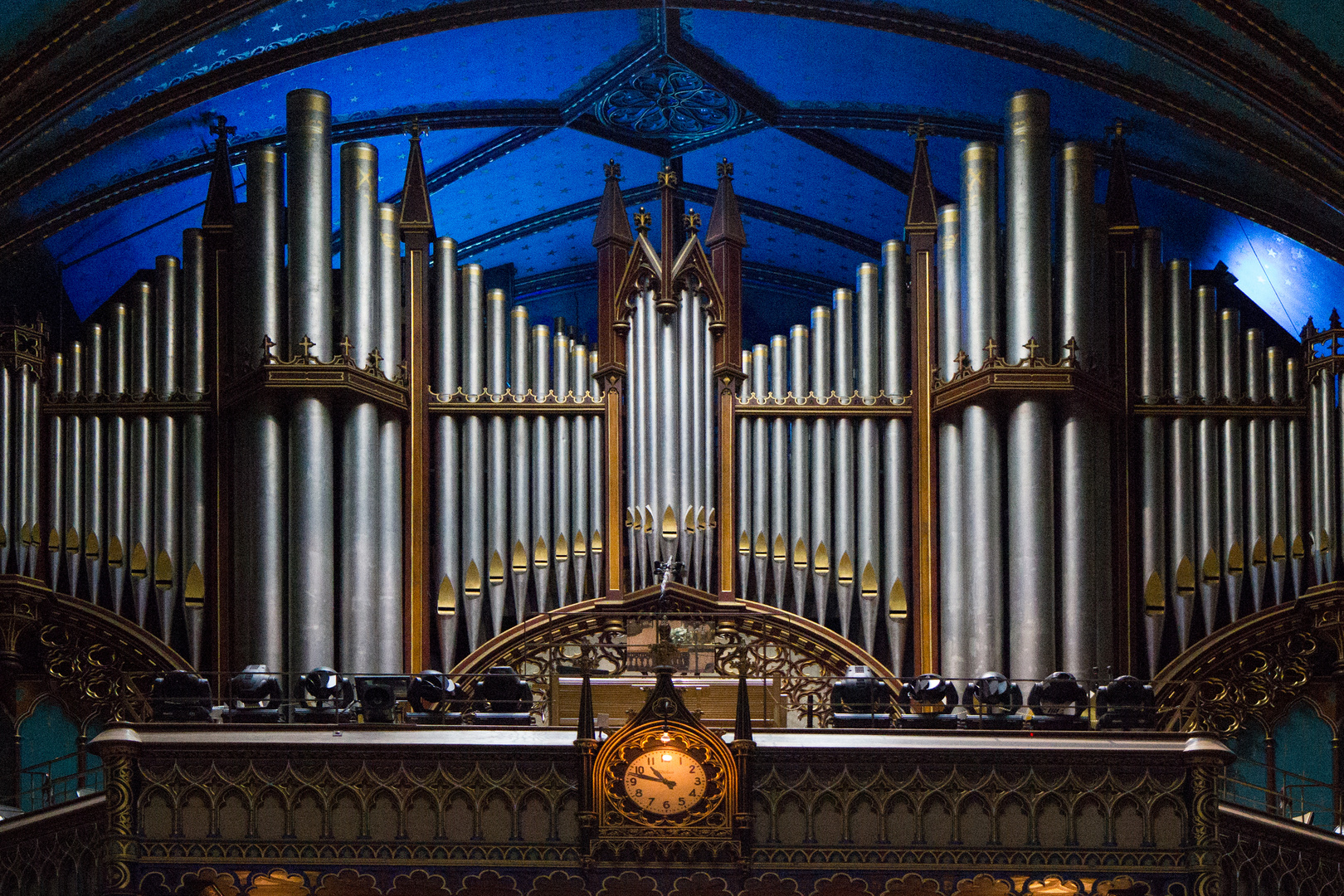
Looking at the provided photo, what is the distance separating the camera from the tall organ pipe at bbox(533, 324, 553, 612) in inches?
596

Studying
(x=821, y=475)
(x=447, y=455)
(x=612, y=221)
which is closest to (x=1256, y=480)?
(x=821, y=475)

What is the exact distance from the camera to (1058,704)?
37.2 feet

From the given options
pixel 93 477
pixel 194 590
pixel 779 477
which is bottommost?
pixel 194 590

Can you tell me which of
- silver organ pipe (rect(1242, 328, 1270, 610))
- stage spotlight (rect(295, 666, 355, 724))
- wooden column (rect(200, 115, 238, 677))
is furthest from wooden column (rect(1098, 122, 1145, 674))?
wooden column (rect(200, 115, 238, 677))

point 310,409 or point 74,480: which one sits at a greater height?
point 310,409

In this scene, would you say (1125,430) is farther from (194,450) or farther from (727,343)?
(194,450)

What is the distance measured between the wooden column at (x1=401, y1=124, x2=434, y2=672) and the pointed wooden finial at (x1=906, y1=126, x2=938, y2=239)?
401 centimetres

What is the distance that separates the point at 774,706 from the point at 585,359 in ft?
14.0

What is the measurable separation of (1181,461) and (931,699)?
4677 millimetres

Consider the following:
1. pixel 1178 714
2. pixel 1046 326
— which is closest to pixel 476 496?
pixel 1046 326

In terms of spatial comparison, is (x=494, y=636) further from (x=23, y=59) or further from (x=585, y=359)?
(x=23, y=59)

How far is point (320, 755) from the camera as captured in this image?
10953mm

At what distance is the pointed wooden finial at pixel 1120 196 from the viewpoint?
15406mm

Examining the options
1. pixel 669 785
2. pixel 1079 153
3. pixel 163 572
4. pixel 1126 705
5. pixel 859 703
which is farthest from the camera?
pixel 1079 153
